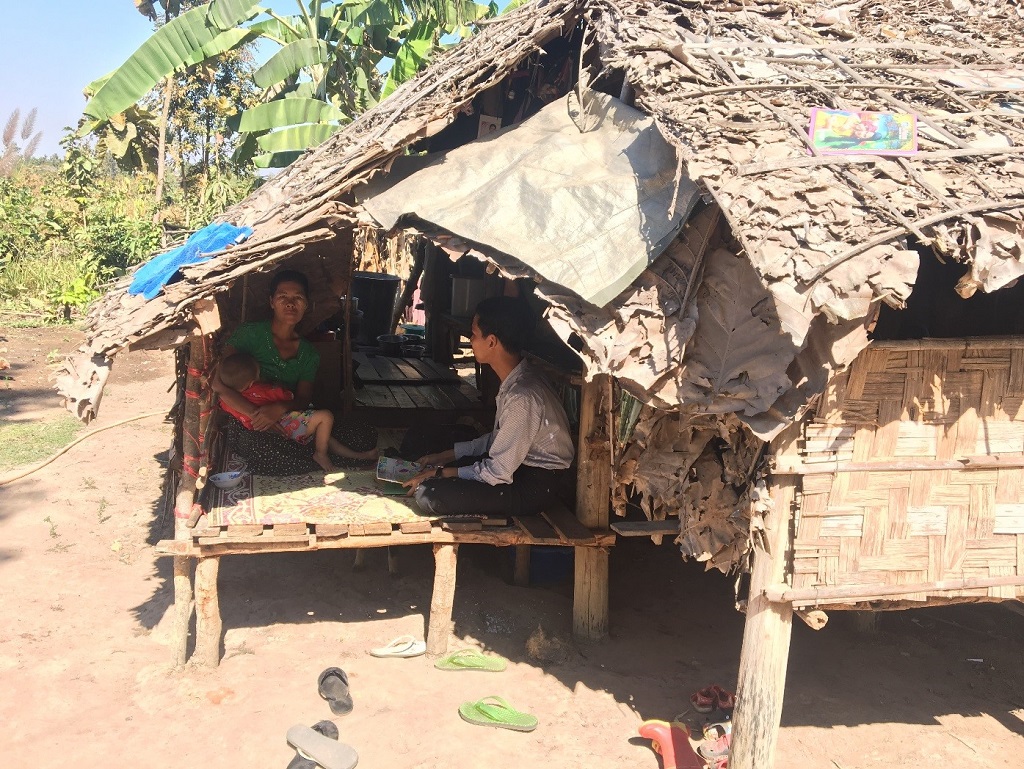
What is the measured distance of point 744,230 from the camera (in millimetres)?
2916

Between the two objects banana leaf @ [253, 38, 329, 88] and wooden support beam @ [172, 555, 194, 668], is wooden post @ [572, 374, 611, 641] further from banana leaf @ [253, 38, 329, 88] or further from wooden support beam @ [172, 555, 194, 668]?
banana leaf @ [253, 38, 329, 88]

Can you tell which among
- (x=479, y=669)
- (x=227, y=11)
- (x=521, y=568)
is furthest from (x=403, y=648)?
(x=227, y=11)

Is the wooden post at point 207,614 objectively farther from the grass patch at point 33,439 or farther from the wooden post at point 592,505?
the grass patch at point 33,439

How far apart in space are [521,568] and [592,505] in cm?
103

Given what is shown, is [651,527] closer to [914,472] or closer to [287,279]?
[914,472]

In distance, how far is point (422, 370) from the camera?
8562 millimetres

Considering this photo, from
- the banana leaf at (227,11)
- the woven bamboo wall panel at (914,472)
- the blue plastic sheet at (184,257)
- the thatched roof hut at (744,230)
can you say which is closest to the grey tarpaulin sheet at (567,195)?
the thatched roof hut at (744,230)

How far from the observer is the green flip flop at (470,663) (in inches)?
182

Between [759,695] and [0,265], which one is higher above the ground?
[0,265]

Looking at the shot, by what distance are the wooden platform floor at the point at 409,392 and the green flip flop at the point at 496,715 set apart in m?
3.02

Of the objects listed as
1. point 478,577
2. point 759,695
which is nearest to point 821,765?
point 759,695

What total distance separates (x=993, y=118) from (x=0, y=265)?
621 inches

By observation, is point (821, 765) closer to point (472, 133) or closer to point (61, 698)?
point (61, 698)

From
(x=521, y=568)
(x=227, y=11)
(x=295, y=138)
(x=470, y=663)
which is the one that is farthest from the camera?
(x=295, y=138)
